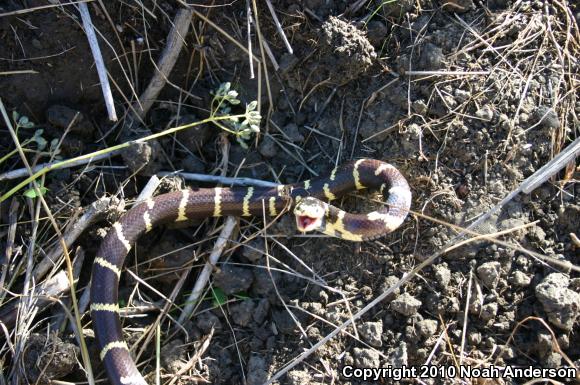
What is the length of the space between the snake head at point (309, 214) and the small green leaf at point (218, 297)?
0.92 metres

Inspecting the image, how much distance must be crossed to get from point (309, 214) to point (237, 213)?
73 cm

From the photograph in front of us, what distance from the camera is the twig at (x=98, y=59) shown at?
4.98m

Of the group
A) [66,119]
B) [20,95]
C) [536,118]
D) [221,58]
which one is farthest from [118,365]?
[536,118]

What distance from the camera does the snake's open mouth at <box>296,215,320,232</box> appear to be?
492 centimetres

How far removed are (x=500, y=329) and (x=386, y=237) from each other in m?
1.20

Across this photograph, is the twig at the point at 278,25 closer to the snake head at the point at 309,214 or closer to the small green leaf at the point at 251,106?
the small green leaf at the point at 251,106

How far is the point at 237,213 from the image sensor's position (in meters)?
5.22

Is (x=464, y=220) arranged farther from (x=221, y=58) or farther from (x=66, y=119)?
(x=66, y=119)

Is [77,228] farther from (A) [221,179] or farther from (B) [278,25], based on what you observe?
(B) [278,25]

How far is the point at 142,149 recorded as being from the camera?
16.9ft

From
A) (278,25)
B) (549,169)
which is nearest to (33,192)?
(278,25)

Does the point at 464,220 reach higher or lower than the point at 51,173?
lower

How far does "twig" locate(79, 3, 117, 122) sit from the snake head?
1879mm

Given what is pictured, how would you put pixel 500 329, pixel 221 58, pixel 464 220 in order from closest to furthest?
pixel 500 329 → pixel 464 220 → pixel 221 58
